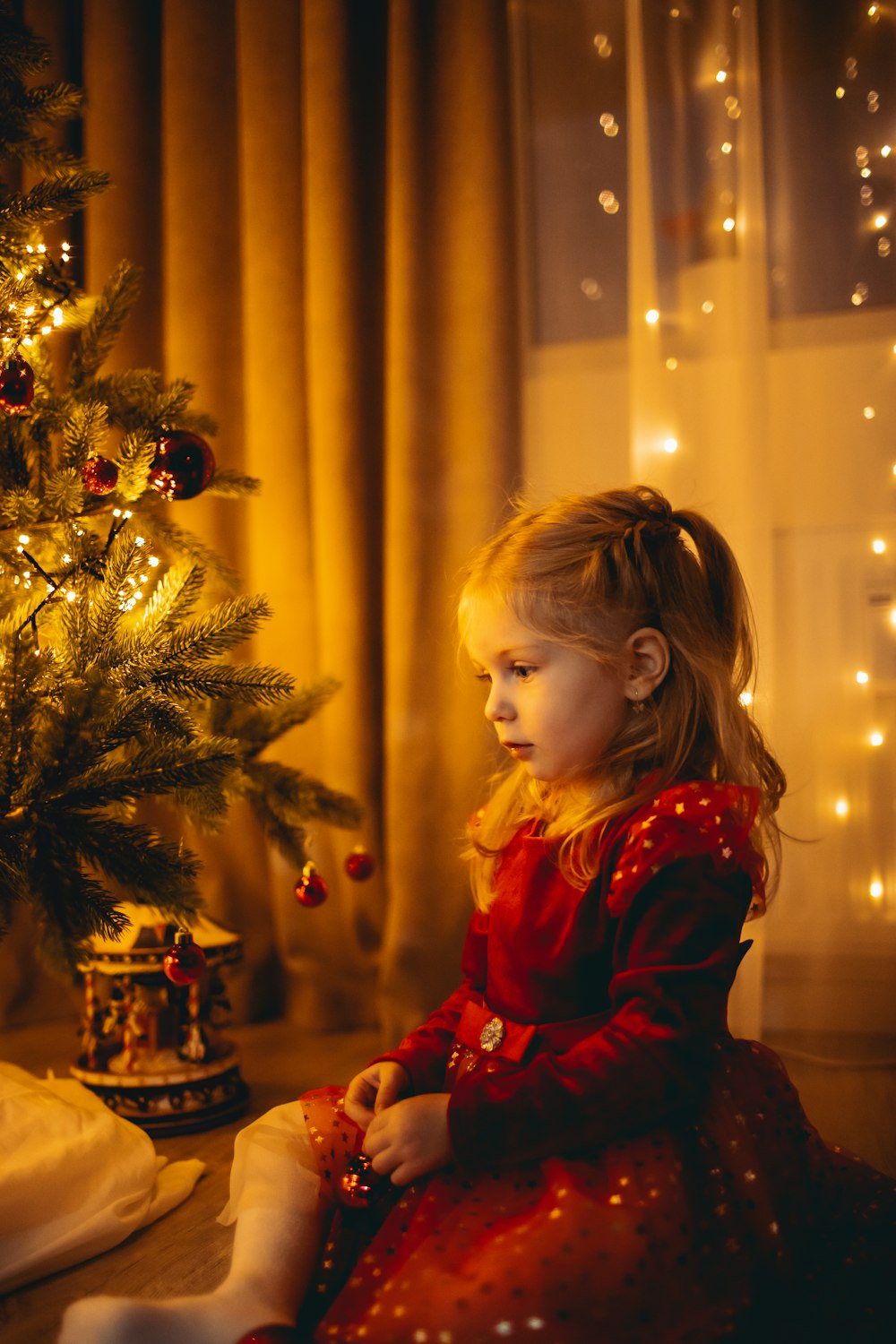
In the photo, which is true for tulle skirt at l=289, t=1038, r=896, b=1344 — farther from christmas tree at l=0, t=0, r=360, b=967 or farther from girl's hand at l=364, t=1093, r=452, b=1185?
christmas tree at l=0, t=0, r=360, b=967

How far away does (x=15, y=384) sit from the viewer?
1176 millimetres

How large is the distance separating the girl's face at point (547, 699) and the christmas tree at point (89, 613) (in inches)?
11.7

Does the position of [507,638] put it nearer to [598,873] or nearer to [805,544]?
[598,873]

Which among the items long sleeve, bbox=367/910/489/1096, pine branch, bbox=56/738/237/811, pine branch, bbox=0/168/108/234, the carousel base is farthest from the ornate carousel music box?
pine branch, bbox=0/168/108/234

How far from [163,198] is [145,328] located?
9.9 inches

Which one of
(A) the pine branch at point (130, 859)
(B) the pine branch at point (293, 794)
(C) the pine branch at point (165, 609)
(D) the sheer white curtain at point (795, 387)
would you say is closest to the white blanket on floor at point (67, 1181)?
(A) the pine branch at point (130, 859)

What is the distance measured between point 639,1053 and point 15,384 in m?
0.93

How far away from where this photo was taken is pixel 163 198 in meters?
2.12

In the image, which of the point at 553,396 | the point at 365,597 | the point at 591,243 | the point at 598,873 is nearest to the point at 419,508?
the point at 365,597

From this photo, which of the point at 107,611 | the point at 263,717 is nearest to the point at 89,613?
the point at 107,611

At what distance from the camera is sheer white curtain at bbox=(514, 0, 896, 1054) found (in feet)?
5.77

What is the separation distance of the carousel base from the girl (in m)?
0.49

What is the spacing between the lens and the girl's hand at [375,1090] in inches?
39.9

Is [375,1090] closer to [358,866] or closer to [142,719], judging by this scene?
[142,719]
